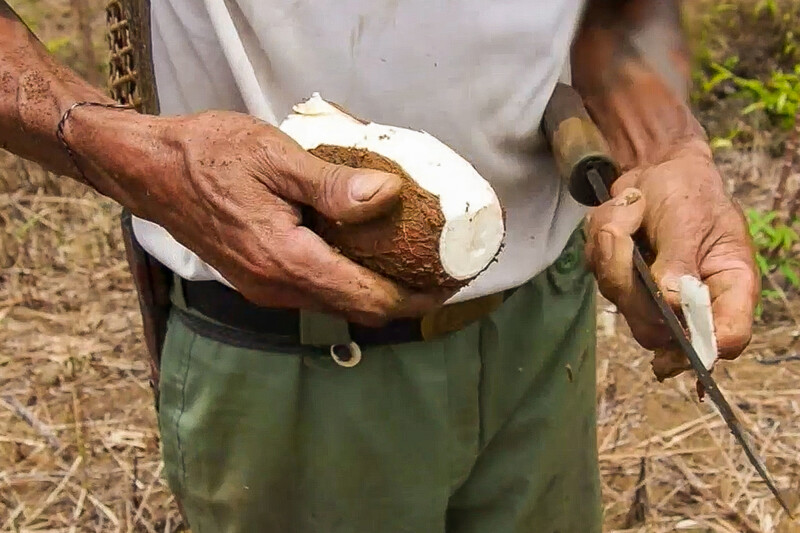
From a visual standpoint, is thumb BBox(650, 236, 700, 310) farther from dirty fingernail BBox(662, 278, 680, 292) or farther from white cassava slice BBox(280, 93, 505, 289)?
white cassava slice BBox(280, 93, 505, 289)

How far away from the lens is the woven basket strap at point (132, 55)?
3.34 ft

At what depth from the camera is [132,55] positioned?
1.05 m

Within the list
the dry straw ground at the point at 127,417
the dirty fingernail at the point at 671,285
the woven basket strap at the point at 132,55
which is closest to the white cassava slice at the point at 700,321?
the dirty fingernail at the point at 671,285

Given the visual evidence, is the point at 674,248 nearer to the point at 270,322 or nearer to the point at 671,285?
the point at 671,285

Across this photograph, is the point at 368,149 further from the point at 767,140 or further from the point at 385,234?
the point at 767,140

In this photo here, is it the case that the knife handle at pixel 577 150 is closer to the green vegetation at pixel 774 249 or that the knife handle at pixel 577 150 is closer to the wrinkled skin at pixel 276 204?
the wrinkled skin at pixel 276 204

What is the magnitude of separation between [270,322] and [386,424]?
175 millimetres

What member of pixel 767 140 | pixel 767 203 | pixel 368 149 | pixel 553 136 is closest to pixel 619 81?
pixel 553 136

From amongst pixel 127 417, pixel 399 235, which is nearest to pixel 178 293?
pixel 399 235

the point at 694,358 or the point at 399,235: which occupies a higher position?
the point at 399,235

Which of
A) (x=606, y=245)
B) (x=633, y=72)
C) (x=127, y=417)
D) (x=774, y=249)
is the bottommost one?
(x=127, y=417)

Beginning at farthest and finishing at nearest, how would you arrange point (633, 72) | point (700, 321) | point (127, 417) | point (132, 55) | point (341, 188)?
point (127, 417) → point (633, 72) → point (132, 55) → point (700, 321) → point (341, 188)

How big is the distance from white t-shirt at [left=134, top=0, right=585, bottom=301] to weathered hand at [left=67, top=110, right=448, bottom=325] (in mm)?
145

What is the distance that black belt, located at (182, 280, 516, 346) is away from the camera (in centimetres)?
109
